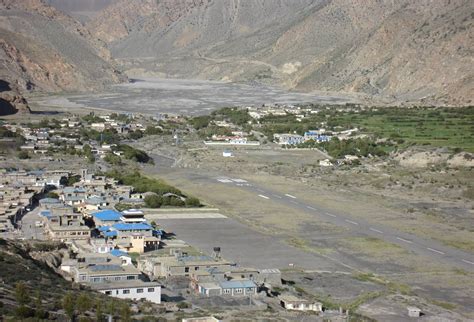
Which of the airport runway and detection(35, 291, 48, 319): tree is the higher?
detection(35, 291, 48, 319): tree

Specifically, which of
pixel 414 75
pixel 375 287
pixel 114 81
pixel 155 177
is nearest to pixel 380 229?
pixel 375 287

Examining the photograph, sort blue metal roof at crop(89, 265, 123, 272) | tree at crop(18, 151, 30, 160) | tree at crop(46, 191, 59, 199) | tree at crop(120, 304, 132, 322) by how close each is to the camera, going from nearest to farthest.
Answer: tree at crop(120, 304, 132, 322) → blue metal roof at crop(89, 265, 123, 272) → tree at crop(46, 191, 59, 199) → tree at crop(18, 151, 30, 160)

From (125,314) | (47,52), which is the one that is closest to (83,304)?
(125,314)

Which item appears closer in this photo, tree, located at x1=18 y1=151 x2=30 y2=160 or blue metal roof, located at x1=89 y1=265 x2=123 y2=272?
blue metal roof, located at x1=89 y1=265 x2=123 y2=272

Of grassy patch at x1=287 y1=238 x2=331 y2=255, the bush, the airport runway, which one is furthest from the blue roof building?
the bush

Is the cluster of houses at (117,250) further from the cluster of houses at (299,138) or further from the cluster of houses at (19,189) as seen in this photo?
the cluster of houses at (299,138)

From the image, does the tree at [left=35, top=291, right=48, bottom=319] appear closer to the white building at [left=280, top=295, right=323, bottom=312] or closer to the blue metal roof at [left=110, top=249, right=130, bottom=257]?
the white building at [left=280, top=295, right=323, bottom=312]
